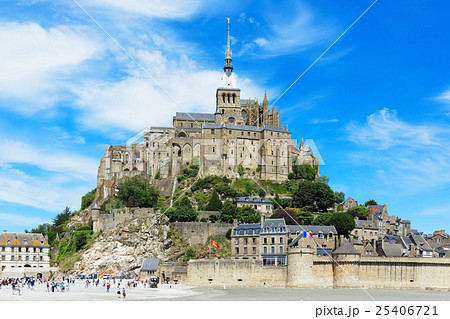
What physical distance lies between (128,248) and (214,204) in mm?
14551

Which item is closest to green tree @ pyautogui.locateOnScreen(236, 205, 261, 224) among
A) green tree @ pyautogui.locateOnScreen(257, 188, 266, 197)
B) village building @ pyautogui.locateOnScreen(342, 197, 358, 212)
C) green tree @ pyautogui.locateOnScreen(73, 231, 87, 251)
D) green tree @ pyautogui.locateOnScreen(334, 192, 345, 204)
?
green tree @ pyautogui.locateOnScreen(257, 188, 266, 197)

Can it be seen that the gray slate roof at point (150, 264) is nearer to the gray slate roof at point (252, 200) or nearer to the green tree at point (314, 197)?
the gray slate roof at point (252, 200)

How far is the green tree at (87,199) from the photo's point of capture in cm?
8678

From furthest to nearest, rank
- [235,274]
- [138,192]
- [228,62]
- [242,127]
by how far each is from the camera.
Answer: [228,62]
[242,127]
[138,192]
[235,274]

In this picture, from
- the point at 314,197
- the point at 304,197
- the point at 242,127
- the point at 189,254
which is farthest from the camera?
the point at 242,127

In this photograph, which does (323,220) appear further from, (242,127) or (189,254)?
(242,127)

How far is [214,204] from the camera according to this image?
73625mm

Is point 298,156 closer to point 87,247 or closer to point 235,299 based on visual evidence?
point 87,247

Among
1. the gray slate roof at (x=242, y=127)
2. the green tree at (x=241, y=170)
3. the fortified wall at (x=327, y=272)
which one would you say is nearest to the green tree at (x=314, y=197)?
the green tree at (x=241, y=170)

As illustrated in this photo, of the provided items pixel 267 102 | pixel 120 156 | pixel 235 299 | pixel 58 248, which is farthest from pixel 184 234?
pixel 267 102

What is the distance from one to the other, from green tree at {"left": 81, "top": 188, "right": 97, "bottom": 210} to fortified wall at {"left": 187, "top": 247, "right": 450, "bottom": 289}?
120ft

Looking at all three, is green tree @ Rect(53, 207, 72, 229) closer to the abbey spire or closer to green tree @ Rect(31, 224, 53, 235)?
green tree @ Rect(31, 224, 53, 235)


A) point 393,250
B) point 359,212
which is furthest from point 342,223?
point 359,212

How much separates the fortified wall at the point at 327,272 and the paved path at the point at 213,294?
145cm
